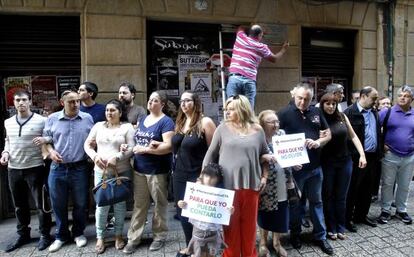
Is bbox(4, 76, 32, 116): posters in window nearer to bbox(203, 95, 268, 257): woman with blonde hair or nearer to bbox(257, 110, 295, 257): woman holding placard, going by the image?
bbox(203, 95, 268, 257): woman with blonde hair

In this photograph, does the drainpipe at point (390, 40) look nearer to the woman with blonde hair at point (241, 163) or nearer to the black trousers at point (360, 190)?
the black trousers at point (360, 190)

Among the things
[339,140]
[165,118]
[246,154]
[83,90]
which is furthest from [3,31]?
[339,140]

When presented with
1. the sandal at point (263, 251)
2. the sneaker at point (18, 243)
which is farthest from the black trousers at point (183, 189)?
the sneaker at point (18, 243)

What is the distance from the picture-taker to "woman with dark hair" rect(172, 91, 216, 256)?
393 cm

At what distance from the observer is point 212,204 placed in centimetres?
342

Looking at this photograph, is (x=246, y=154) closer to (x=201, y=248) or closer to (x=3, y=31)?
(x=201, y=248)

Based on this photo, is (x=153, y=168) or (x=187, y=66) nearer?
(x=153, y=168)

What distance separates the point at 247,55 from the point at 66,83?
3176 millimetres

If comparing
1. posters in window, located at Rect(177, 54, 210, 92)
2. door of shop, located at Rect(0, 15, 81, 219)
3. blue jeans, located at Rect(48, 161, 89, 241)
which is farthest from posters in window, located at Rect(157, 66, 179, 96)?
blue jeans, located at Rect(48, 161, 89, 241)

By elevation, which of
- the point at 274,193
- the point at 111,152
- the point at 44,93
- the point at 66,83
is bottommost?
the point at 274,193

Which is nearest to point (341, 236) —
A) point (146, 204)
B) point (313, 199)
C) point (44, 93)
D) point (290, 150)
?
point (313, 199)

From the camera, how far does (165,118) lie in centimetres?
435

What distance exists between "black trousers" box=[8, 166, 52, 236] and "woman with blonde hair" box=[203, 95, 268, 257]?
8.13ft

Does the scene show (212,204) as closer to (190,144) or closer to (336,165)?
(190,144)
